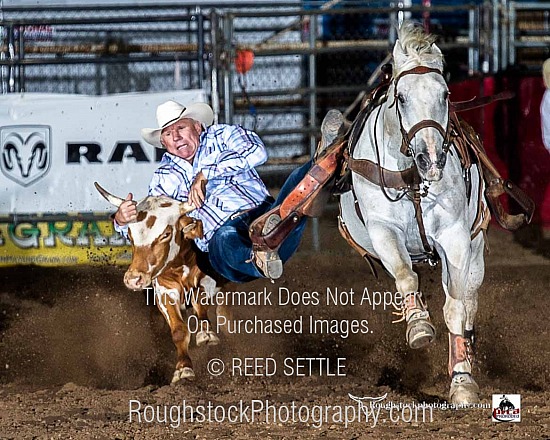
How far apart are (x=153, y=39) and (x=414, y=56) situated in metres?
6.78

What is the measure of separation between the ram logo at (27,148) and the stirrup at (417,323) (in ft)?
12.7

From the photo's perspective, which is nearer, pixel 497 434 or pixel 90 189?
pixel 497 434

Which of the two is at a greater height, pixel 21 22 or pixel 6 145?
pixel 21 22

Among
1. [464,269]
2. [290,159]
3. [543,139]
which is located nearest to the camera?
[464,269]

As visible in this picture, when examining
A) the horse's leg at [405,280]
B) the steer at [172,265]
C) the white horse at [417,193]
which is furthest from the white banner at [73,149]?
the horse's leg at [405,280]

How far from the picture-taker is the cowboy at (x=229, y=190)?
4535mm

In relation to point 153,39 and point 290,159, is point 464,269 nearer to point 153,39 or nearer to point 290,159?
point 290,159

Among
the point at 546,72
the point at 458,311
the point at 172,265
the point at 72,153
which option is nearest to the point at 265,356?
the point at 172,265

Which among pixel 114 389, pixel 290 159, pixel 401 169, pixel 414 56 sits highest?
pixel 414 56

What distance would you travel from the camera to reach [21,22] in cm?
718

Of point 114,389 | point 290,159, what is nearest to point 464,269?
point 114,389

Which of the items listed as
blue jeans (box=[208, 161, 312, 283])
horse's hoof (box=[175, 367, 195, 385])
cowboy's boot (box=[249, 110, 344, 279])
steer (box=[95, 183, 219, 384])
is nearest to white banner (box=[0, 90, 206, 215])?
steer (box=[95, 183, 219, 384])

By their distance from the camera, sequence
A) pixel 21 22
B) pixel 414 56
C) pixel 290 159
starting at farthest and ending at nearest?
pixel 290 159 → pixel 21 22 → pixel 414 56

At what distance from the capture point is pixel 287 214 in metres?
4.54
